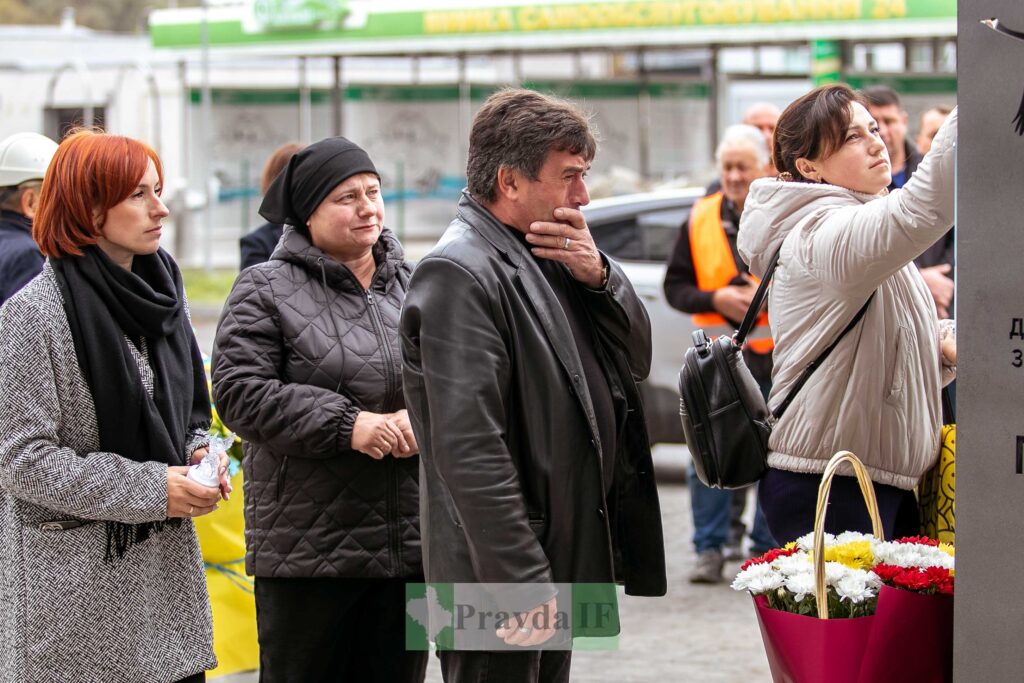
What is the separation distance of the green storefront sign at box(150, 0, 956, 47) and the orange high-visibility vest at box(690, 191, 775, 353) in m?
11.7

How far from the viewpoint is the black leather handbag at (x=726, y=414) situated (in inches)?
141

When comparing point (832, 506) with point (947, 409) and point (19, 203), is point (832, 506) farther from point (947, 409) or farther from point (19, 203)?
point (19, 203)

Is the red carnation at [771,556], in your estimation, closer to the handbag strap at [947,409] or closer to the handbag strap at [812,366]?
the handbag strap at [812,366]

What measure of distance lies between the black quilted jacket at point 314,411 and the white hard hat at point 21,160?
1.21 metres

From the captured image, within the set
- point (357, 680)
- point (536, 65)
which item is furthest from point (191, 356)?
point (536, 65)

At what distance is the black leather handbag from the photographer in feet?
11.8

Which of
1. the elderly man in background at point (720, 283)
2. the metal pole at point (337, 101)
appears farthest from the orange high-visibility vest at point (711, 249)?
the metal pole at point (337, 101)

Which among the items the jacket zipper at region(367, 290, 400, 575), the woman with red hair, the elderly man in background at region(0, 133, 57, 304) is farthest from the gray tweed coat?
the elderly man in background at region(0, 133, 57, 304)

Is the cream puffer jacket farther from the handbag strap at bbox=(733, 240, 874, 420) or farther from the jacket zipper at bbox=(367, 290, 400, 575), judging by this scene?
the jacket zipper at bbox=(367, 290, 400, 575)

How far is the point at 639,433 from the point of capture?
10.5 ft

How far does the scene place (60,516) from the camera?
333 cm

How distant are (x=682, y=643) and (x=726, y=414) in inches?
105

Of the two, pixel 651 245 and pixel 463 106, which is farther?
pixel 463 106

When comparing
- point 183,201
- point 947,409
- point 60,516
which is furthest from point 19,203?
point 183,201
